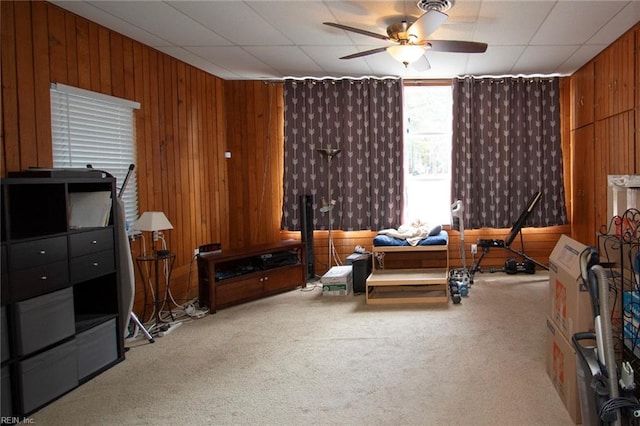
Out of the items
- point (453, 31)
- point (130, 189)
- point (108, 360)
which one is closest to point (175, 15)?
point (130, 189)

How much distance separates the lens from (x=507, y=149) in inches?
236

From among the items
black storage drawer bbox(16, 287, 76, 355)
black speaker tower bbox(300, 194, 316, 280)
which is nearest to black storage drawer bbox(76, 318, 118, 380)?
black storage drawer bbox(16, 287, 76, 355)

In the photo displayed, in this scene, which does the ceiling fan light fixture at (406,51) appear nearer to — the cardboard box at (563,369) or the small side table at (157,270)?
the cardboard box at (563,369)

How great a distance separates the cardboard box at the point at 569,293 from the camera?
7.79 feet

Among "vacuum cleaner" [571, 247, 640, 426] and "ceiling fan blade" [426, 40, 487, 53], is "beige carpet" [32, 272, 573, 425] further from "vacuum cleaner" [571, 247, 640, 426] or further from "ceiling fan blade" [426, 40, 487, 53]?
"ceiling fan blade" [426, 40, 487, 53]

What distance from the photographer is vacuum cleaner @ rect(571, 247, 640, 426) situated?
1.86 m

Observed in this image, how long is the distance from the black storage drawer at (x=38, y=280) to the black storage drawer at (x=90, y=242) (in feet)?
0.40

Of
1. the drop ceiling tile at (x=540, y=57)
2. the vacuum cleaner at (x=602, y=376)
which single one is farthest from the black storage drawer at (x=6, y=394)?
the drop ceiling tile at (x=540, y=57)

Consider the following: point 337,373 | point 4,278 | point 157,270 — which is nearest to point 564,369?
point 337,373

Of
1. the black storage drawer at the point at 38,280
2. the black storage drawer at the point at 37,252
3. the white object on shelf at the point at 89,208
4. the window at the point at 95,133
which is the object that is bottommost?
the black storage drawer at the point at 38,280

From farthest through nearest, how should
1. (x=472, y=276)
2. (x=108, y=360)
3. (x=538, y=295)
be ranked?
1. (x=472, y=276)
2. (x=538, y=295)
3. (x=108, y=360)

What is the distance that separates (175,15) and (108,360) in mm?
2637

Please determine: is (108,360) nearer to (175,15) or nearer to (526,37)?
(175,15)

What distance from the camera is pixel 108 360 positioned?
3260mm
